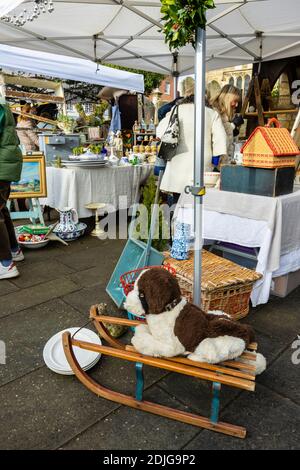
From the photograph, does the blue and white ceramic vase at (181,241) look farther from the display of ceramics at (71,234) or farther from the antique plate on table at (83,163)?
the antique plate on table at (83,163)

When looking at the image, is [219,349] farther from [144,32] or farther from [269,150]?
[144,32]

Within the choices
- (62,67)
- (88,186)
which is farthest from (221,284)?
(62,67)

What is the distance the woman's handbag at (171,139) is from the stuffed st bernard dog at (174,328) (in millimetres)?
1806

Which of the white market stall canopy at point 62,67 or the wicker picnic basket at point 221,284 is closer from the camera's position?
the wicker picnic basket at point 221,284

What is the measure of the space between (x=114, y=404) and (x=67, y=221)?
9.98ft

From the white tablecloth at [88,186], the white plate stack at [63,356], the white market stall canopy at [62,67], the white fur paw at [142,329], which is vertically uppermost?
the white market stall canopy at [62,67]

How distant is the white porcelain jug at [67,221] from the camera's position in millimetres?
4465

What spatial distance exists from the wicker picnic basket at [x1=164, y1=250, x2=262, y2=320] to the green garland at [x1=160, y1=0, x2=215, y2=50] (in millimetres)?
1448

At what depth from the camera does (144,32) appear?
17.2 feet

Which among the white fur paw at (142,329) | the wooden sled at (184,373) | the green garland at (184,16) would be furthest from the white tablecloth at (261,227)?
the green garland at (184,16)

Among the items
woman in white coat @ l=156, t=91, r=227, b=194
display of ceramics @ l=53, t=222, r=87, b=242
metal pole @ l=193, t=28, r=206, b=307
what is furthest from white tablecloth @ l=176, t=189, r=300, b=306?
display of ceramics @ l=53, t=222, r=87, b=242

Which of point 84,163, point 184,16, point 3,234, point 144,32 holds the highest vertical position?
point 144,32

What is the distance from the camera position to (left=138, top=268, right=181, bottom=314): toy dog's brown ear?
5.43ft
